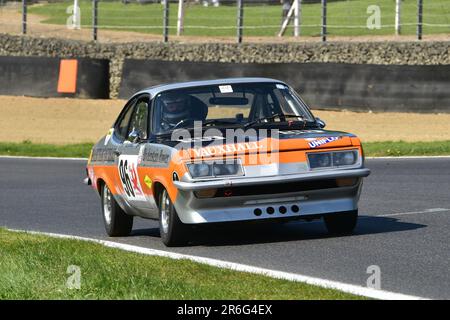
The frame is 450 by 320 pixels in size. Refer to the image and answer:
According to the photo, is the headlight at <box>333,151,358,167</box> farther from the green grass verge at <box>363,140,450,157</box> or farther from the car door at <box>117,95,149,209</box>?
the green grass verge at <box>363,140,450,157</box>

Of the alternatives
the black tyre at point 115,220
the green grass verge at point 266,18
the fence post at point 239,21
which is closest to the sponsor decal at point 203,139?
the black tyre at point 115,220

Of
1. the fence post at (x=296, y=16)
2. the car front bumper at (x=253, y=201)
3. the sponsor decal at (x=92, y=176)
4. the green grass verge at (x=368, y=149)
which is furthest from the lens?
the fence post at (x=296, y=16)

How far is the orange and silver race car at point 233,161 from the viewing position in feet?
33.6

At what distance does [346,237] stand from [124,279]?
9.69 feet

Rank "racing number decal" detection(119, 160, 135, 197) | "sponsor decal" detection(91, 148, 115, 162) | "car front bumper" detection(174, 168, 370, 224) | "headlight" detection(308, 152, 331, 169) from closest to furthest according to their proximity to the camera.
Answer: "car front bumper" detection(174, 168, 370, 224)
"headlight" detection(308, 152, 331, 169)
"racing number decal" detection(119, 160, 135, 197)
"sponsor decal" detection(91, 148, 115, 162)

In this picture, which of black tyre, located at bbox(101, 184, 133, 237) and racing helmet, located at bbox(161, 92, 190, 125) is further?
black tyre, located at bbox(101, 184, 133, 237)

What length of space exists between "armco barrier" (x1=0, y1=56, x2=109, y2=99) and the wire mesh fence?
3.62 m

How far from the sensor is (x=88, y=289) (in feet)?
26.3

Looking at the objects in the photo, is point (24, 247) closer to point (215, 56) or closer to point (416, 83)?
point (416, 83)

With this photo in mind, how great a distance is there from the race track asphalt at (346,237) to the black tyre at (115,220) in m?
0.14

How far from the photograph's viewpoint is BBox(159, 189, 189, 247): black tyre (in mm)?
10461

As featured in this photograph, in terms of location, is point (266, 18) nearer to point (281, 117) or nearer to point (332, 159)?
point (281, 117)

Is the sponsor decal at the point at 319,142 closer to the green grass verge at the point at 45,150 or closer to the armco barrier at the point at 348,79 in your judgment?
the green grass verge at the point at 45,150

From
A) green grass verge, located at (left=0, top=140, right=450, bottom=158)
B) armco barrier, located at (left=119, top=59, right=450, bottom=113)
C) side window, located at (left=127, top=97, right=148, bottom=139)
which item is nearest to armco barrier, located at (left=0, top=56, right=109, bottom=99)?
armco barrier, located at (left=119, top=59, right=450, bottom=113)
